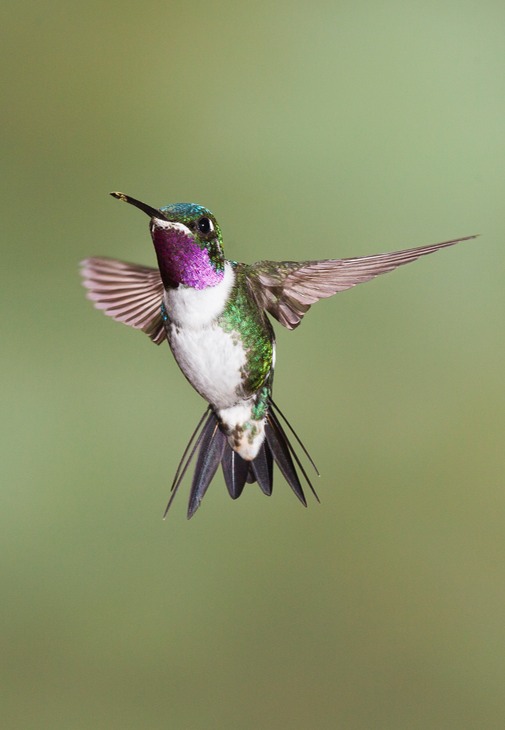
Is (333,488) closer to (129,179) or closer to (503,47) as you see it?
(129,179)

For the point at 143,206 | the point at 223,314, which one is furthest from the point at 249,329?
the point at 143,206

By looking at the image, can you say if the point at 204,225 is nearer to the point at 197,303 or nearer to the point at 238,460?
the point at 197,303

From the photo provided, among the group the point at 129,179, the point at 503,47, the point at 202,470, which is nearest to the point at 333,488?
the point at 129,179

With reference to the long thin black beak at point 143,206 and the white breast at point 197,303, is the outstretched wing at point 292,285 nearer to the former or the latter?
the white breast at point 197,303

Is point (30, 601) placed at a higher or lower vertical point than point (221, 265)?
lower

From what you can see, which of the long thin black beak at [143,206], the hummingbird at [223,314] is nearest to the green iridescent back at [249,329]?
the hummingbird at [223,314]

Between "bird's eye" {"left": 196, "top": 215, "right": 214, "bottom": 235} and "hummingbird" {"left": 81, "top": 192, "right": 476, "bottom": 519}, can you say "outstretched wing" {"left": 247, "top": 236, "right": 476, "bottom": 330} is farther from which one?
"bird's eye" {"left": 196, "top": 215, "right": 214, "bottom": 235}

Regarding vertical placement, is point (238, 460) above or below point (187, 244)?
below
